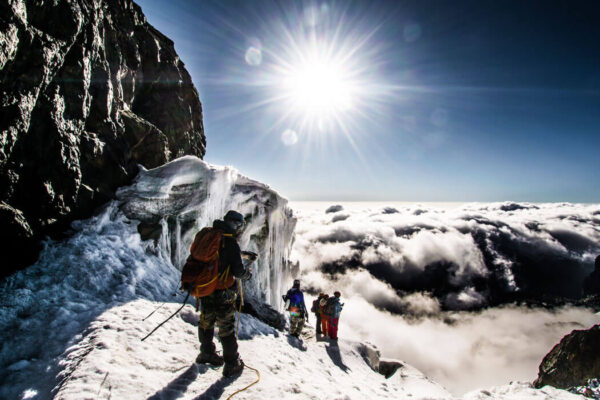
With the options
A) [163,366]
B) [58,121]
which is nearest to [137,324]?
[163,366]

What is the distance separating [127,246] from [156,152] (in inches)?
217

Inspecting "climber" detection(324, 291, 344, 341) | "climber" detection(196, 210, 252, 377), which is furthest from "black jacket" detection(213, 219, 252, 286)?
"climber" detection(324, 291, 344, 341)

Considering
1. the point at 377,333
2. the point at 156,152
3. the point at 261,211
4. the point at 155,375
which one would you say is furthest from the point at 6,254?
the point at 377,333

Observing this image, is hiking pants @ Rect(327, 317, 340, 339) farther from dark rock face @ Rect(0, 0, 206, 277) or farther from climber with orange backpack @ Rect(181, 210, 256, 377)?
dark rock face @ Rect(0, 0, 206, 277)

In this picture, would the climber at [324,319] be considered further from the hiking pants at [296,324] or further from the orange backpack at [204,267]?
the orange backpack at [204,267]

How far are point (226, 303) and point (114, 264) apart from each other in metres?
3.77

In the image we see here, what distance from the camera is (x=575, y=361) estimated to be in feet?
75.0

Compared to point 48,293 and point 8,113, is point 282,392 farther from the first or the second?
point 8,113

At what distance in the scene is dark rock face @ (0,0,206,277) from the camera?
183 inches

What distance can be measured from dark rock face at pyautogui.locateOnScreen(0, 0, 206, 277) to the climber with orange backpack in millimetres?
3859

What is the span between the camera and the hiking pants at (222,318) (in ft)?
13.1

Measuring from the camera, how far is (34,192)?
537 centimetres

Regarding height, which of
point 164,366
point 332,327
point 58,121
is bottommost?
point 332,327

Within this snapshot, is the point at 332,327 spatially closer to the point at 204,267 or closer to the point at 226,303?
the point at 226,303
